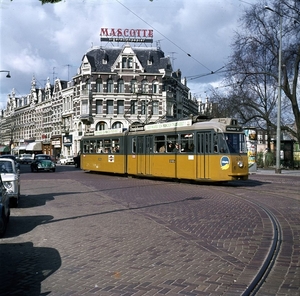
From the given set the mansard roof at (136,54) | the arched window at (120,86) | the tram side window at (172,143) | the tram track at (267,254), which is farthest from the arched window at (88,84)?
the tram track at (267,254)

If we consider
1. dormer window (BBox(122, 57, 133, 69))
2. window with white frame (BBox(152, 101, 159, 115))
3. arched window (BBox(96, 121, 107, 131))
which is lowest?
arched window (BBox(96, 121, 107, 131))

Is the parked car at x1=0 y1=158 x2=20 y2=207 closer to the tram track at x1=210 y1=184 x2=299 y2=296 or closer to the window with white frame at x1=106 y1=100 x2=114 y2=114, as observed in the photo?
the tram track at x1=210 y1=184 x2=299 y2=296

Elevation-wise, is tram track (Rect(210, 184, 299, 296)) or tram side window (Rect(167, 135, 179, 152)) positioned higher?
tram side window (Rect(167, 135, 179, 152))

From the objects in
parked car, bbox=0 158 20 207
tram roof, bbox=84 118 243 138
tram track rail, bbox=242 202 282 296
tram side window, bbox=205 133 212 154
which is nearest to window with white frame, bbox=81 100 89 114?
tram roof, bbox=84 118 243 138

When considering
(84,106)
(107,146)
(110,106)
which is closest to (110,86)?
(110,106)

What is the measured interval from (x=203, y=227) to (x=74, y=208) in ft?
15.1

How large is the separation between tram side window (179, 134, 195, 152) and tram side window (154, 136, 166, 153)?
1691 millimetres

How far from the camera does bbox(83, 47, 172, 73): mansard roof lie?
64.9m

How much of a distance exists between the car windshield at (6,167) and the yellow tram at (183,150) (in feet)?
29.8

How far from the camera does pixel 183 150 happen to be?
2064 cm

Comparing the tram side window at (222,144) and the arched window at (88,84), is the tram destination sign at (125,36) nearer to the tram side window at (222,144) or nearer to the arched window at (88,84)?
the arched window at (88,84)

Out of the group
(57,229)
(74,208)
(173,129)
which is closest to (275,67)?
(173,129)

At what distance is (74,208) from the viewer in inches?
488

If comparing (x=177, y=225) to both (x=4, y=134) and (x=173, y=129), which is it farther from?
(x=4, y=134)
